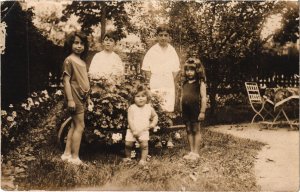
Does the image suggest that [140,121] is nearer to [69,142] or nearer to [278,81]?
[69,142]

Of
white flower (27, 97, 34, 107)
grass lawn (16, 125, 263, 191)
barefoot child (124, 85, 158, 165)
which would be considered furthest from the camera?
white flower (27, 97, 34, 107)

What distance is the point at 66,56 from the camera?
4.93 m

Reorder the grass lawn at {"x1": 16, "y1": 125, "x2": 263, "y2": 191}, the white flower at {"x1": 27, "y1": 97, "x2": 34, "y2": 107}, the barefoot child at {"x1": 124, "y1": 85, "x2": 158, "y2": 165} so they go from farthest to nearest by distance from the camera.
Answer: the white flower at {"x1": 27, "y1": 97, "x2": 34, "y2": 107}
the barefoot child at {"x1": 124, "y1": 85, "x2": 158, "y2": 165}
the grass lawn at {"x1": 16, "y1": 125, "x2": 263, "y2": 191}

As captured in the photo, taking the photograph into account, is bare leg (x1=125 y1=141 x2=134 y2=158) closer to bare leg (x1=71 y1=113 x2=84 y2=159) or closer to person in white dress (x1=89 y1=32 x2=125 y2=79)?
bare leg (x1=71 y1=113 x2=84 y2=159)

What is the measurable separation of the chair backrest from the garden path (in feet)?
1.08

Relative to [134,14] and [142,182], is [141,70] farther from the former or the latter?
[142,182]

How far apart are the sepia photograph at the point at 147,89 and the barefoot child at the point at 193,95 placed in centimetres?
1

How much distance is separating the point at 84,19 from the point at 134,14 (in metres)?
0.53

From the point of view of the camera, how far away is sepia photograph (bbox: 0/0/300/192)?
4.88m

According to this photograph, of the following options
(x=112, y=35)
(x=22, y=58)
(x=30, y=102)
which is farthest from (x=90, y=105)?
(x=22, y=58)

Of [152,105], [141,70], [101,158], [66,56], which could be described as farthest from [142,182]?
[66,56]

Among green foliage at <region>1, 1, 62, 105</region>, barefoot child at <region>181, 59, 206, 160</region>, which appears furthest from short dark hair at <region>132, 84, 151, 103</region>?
green foliage at <region>1, 1, 62, 105</region>

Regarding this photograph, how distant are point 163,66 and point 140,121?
63 cm

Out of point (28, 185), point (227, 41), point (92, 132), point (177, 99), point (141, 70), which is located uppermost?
point (227, 41)
